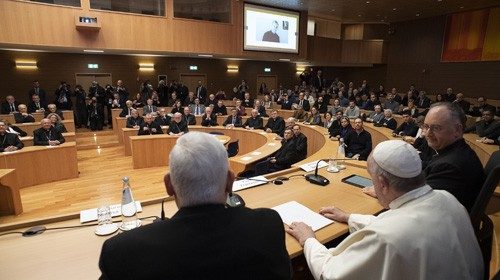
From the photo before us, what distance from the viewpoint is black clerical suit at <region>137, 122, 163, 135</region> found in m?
7.79

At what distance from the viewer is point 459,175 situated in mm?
1823

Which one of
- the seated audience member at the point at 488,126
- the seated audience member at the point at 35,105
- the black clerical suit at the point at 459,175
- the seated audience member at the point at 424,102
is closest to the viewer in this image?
the black clerical suit at the point at 459,175

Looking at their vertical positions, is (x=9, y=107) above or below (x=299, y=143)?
above

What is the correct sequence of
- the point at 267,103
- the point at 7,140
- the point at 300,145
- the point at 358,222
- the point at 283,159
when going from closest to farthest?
the point at 358,222, the point at 283,159, the point at 300,145, the point at 7,140, the point at 267,103

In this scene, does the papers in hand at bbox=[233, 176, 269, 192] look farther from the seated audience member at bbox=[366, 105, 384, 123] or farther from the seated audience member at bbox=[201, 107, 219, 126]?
the seated audience member at bbox=[366, 105, 384, 123]

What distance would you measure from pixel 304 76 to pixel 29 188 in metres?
13.6

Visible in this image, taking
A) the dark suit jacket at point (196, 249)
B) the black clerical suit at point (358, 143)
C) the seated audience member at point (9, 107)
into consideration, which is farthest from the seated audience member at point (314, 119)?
the seated audience member at point (9, 107)

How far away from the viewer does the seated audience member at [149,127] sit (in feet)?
25.6

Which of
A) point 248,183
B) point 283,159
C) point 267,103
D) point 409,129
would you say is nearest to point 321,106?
point 267,103

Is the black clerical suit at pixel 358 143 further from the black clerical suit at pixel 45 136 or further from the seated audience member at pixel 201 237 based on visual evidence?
the black clerical suit at pixel 45 136

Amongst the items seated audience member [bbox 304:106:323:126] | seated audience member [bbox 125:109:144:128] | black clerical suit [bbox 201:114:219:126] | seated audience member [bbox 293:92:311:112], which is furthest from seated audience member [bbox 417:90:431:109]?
seated audience member [bbox 125:109:144:128]

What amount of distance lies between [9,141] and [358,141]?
6.98 m

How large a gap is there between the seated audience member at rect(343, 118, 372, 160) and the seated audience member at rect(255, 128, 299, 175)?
1.30 metres

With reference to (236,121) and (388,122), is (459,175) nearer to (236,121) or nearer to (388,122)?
(388,122)
